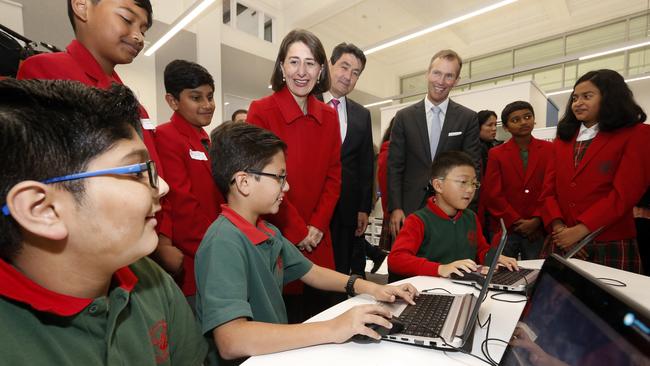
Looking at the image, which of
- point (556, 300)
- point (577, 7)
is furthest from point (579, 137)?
point (577, 7)

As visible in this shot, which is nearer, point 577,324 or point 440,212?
point 577,324

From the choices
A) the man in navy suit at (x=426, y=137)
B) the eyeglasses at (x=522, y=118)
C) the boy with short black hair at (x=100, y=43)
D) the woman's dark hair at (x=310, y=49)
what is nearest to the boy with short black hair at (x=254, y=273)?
the boy with short black hair at (x=100, y=43)

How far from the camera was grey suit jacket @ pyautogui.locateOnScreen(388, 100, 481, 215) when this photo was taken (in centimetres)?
218

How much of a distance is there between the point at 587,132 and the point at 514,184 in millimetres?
642

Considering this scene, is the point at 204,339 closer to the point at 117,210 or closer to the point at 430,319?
the point at 117,210

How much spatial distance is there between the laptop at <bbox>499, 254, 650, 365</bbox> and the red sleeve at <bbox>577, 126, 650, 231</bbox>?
5.29ft

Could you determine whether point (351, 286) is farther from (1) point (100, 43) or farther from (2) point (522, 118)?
(2) point (522, 118)

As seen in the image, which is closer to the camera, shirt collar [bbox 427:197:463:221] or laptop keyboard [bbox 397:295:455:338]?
laptop keyboard [bbox 397:295:455:338]

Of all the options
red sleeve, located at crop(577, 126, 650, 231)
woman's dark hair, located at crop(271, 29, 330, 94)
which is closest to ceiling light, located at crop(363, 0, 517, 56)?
red sleeve, located at crop(577, 126, 650, 231)

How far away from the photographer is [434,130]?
2.28 metres

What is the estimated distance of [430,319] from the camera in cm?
91

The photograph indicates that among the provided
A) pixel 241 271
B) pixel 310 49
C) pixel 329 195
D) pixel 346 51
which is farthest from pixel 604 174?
pixel 241 271

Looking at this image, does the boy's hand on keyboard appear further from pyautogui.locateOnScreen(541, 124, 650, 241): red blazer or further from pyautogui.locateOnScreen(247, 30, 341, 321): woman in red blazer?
pyautogui.locateOnScreen(541, 124, 650, 241): red blazer

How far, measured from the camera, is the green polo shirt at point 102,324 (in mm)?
506
